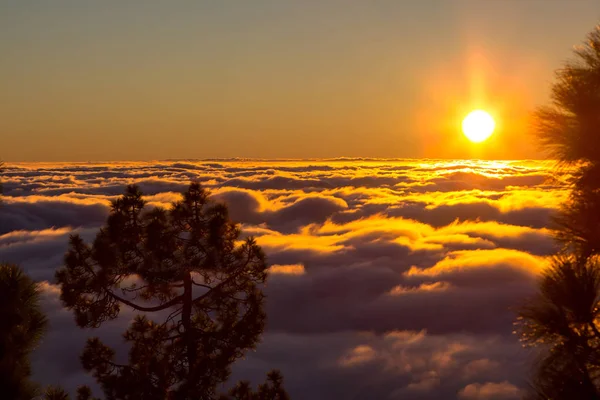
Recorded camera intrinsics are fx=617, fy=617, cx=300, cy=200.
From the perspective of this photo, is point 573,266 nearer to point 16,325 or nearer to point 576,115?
point 576,115

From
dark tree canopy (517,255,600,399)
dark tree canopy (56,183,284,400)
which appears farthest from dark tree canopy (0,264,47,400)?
dark tree canopy (517,255,600,399)

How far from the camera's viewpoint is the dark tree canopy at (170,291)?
1562cm

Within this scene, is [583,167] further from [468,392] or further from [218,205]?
[468,392]

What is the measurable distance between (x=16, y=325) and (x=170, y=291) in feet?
19.5

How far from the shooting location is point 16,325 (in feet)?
34.3

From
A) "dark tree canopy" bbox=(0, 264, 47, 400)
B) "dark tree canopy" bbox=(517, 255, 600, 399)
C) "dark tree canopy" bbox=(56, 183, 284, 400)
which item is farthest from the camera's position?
"dark tree canopy" bbox=(56, 183, 284, 400)

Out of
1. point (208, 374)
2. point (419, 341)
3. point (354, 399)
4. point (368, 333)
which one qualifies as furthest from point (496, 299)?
point (208, 374)

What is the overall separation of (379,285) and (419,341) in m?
21.2

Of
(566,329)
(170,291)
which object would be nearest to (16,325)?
(170,291)

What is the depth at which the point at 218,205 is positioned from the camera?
53.4ft

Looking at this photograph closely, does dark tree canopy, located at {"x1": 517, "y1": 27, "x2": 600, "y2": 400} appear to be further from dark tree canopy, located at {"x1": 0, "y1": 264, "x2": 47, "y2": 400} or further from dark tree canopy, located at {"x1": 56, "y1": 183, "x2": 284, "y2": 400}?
dark tree canopy, located at {"x1": 56, "y1": 183, "x2": 284, "y2": 400}

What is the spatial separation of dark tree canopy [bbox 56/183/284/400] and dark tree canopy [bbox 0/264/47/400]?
452cm

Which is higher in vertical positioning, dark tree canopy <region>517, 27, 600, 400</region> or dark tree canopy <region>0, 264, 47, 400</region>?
dark tree canopy <region>517, 27, 600, 400</region>

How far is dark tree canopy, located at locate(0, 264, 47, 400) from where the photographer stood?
10281mm
